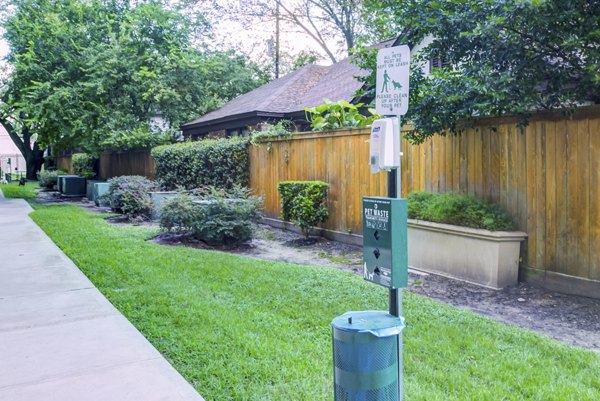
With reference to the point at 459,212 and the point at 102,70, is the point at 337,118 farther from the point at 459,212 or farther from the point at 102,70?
the point at 102,70

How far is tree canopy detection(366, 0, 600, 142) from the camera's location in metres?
5.51

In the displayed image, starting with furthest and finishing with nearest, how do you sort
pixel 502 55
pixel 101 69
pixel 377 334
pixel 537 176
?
pixel 101 69 → pixel 537 176 → pixel 502 55 → pixel 377 334

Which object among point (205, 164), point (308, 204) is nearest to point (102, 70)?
point (205, 164)

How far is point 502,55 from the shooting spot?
6168mm

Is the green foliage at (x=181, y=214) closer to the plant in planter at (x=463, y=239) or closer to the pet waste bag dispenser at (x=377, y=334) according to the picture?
the plant in planter at (x=463, y=239)

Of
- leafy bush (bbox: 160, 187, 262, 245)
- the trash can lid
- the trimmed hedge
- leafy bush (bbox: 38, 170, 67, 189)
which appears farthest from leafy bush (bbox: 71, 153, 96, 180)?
the trash can lid

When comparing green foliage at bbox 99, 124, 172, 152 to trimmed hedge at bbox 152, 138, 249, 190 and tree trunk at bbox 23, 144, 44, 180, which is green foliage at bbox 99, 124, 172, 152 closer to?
trimmed hedge at bbox 152, 138, 249, 190

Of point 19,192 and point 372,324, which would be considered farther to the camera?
point 19,192

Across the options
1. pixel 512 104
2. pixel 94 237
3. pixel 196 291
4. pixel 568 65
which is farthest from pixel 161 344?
pixel 94 237

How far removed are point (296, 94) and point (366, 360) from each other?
55.2ft

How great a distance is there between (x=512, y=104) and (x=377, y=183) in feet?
11.3

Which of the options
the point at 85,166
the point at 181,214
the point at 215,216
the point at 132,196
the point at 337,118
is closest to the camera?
the point at 215,216

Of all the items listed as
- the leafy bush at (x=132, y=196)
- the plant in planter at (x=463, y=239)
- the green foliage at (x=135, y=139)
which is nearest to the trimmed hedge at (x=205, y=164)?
the leafy bush at (x=132, y=196)

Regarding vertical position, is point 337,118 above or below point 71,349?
above
